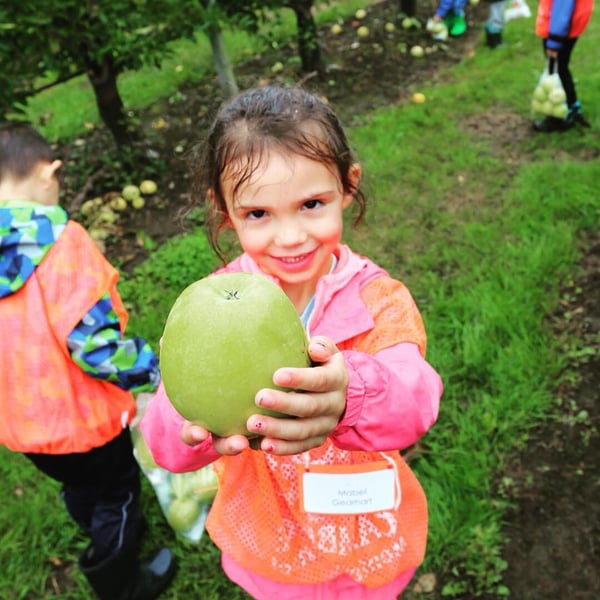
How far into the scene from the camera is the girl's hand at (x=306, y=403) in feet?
2.89

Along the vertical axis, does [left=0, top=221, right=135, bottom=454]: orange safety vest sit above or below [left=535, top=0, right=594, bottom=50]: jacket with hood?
above

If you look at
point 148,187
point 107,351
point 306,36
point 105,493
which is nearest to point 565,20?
point 306,36

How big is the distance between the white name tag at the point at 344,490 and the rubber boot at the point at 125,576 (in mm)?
→ 1232

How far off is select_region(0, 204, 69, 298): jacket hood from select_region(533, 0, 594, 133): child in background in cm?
423

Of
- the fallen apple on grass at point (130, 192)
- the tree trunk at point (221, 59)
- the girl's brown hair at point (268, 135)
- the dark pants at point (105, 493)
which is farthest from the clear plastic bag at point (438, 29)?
the dark pants at point (105, 493)

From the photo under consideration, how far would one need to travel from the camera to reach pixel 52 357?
1885 millimetres

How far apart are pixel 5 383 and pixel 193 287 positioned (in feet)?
4.03

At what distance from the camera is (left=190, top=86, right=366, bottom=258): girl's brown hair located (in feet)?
4.30

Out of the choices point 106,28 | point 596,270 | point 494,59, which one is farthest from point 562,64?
point 106,28

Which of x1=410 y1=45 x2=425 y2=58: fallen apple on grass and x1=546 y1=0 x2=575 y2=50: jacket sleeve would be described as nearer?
x1=546 y1=0 x2=575 y2=50: jacket sleeve

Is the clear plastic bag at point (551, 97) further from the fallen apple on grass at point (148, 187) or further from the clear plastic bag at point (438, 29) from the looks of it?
the fallen apple on grass at point (148, 187)

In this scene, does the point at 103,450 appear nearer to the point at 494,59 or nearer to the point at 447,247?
the point at 447,247

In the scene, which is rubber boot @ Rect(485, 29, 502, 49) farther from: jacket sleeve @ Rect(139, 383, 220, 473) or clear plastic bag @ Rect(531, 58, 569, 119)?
jacket sleeve @ Rect(139, 383, 220, 473)

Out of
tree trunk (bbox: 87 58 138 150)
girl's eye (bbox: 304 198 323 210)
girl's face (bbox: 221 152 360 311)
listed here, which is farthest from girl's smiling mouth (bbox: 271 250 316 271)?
tree trunk (bbox: 87 58 138 150)
